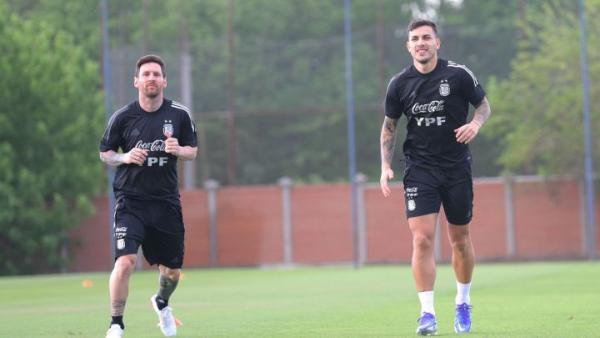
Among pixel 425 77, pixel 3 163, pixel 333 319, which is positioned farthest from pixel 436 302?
pixel 3 163

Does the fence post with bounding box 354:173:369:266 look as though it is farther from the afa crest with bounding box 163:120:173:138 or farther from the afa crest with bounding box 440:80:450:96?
the afa crest with bounding box 440:80:450:96

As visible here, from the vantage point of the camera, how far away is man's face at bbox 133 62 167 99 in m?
10.0

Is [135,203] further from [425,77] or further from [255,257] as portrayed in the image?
[255,257]

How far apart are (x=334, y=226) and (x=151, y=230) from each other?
27.7 meters

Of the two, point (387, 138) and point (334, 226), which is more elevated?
point (387, 138)

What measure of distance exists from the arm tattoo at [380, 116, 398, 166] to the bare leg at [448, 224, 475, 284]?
714 mm

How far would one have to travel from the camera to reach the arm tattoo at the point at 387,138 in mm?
10195

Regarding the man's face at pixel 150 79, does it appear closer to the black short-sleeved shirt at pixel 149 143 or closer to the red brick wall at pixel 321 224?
the black short-sleeved shirt at pixel 149 143

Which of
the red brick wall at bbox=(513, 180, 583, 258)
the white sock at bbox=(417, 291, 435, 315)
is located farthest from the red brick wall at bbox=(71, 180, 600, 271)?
the white sock at bbox=(417, 291, 435, 315)

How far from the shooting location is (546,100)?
124 ft

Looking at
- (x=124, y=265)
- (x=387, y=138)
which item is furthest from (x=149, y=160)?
(x=387, y=138)

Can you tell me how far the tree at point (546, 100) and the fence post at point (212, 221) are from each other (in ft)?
27.6

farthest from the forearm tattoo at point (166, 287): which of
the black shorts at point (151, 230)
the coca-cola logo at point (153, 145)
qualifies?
the coca-cola logo at point (153, 145)

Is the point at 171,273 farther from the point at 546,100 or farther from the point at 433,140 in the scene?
the point at 546,100
